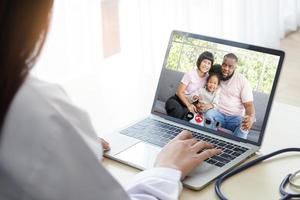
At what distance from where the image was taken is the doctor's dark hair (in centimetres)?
61

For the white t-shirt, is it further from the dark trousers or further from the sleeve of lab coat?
the sleeve of lab coat

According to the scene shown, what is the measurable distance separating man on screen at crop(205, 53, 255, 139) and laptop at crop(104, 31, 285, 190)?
12 millimetres

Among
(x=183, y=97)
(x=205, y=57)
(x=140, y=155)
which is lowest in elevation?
(x=140, y=155)

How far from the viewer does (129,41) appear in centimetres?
286

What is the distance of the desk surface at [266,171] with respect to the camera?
3.40 ft

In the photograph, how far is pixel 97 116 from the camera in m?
1.58

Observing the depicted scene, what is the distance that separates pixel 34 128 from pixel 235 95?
0.69 m

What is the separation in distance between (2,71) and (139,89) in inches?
41.7

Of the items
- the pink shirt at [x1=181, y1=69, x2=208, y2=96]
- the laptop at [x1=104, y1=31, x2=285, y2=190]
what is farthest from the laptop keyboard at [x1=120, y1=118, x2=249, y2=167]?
the pink shirt at [x1=181, y1=69, x2=208, y2=96]

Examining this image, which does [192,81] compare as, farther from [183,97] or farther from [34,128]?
[34,128]

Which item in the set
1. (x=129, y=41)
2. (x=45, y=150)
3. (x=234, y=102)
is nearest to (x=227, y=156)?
(x=234, y=102)

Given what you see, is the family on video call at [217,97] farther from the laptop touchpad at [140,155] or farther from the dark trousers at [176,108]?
the laptop touchpad at [140,155]

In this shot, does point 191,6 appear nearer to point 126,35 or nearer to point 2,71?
point 126,35

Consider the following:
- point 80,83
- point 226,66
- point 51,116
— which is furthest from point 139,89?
point 51,116
